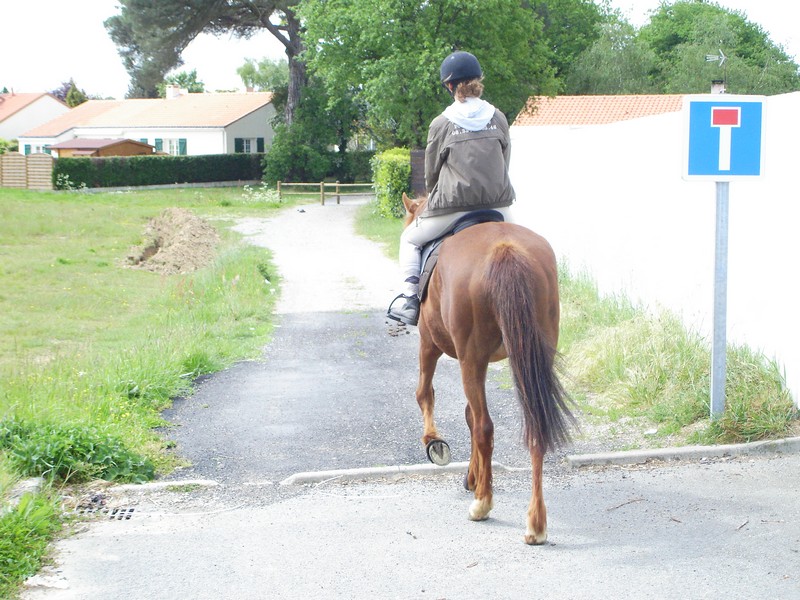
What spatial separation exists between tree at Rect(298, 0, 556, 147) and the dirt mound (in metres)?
11.0

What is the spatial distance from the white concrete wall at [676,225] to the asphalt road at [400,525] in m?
1.49

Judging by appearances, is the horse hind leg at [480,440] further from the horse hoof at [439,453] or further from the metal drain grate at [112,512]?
the metal drain grate at [112,512]

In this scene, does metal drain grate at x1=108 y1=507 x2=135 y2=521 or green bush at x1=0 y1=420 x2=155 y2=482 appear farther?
green bush at x1=0 y1=420 x2=155 y2=482

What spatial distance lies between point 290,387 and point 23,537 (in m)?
4.83

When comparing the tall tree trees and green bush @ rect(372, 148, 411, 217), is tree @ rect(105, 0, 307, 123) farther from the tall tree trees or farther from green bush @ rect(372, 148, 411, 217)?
the tall tree trees

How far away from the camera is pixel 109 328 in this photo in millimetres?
14859

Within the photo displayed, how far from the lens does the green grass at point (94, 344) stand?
20.2ft

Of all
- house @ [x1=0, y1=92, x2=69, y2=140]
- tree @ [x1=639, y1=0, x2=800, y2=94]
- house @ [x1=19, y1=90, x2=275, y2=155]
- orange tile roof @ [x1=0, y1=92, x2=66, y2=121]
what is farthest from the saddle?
orange tile roof @ [x1=0, y1=92, x2=66, y2=121]

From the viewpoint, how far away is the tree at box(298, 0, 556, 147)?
3859cm

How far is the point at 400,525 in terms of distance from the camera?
5.31 meters

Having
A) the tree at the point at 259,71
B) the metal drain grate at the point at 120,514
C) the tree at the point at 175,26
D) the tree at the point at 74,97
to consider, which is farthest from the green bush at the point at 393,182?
the tree at the point at 259,71

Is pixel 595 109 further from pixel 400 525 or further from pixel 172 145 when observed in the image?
pixel 400 525

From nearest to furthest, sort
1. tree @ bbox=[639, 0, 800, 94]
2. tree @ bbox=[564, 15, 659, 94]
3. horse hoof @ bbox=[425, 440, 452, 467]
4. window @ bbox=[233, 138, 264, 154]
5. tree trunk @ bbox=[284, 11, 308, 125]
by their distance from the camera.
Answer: horse hoof @ bbox=[425, 440, 452, 467] → tree trunk @ bbox=[284, 11, 308, 125] → tree @ bbox=[564, 15, 659, 94] → tree @ bbox=[639, 0, 800, 94] → window @ bbox=[233, 138, 264, 154]

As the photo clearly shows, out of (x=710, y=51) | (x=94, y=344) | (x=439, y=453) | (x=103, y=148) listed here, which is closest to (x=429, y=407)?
(x=439, y=453)
